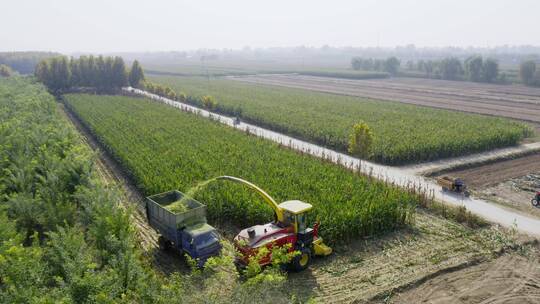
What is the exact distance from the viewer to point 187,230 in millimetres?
14984

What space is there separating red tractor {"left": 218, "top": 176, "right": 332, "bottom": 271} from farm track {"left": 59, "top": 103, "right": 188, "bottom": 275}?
2739mm

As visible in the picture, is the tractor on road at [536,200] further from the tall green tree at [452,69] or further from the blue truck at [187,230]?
the tall green tree at [452,69]

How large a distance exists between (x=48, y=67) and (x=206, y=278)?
6698 cm

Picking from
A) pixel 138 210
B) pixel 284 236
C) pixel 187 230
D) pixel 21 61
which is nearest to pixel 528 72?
pixel 138 210

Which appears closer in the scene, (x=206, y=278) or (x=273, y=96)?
(x=206, y=278)

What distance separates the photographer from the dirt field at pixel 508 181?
22391 millimetres

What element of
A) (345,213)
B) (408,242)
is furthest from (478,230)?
(345,213)

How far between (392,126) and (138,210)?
86.5 feet

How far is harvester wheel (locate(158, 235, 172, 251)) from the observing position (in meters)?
16.2

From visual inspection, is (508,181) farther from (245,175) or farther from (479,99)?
(479,99)

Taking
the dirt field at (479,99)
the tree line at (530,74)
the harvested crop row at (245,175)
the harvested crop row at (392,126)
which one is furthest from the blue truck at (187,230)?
the tree line at (530,74)

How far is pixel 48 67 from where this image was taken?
69.1m

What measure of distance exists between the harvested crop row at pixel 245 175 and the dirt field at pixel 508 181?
5374mm

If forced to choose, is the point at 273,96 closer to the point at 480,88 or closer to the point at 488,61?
the point at 480,88
